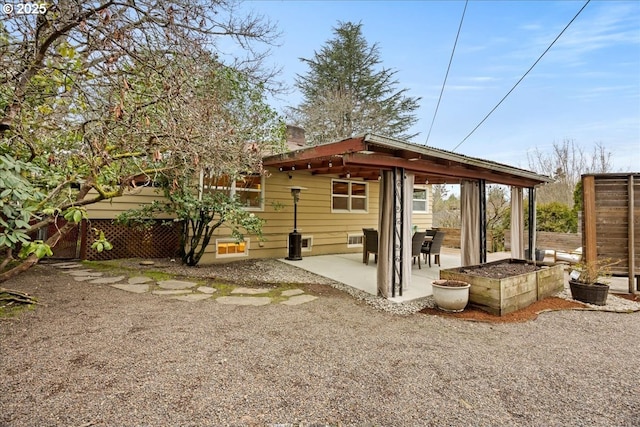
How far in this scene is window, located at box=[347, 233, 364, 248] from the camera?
9.61 meters

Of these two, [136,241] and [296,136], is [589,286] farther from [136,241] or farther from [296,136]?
[136,241]

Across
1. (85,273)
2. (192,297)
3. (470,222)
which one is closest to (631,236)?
(470,222)

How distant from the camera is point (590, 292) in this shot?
16.3 ft

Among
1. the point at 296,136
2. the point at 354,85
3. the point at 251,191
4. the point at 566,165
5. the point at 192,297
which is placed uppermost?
the point at 354,85

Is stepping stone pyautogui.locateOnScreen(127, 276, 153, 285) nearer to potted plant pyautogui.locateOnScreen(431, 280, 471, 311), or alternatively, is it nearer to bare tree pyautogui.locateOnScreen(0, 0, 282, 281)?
bare tree pyautogui.locateOnScreen(0, 0, 282, 281)

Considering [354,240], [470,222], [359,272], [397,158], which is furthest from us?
[354,240]

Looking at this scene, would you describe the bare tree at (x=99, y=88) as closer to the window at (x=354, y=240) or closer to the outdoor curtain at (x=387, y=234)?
the outdoor curtain at (x=387, y=234)

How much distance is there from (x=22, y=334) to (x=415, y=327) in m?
4.07

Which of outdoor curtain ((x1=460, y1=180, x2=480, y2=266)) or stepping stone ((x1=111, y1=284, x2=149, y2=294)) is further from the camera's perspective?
outdoor curtain ((x1=460, y1=180, x2=480, y2=266))

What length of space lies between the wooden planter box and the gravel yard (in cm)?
38

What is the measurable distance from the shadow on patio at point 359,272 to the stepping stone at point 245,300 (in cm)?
179

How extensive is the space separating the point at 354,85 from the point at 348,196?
893 centimetres

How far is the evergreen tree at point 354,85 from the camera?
15.6 m

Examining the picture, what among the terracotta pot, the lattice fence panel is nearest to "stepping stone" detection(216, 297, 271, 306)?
the lattice fence panel
